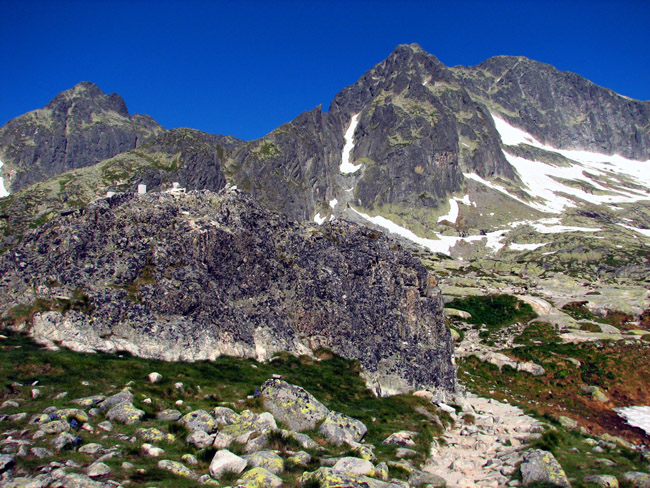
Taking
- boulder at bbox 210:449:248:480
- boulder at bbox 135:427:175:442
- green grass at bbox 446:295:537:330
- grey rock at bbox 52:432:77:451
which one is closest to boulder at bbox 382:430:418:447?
boulder at bbox 210:449:248:480

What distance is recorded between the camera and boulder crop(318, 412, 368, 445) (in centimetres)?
2124

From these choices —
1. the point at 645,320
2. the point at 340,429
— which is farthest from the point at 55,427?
the point at 645,320

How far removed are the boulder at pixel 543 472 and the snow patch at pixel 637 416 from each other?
2694 cm

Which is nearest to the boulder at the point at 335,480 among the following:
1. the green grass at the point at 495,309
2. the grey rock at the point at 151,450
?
the grey rock at the point at 151,450

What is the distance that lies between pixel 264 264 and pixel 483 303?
59.5 metres

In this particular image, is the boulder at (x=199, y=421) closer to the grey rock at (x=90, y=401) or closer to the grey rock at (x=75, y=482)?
the grey rock at (x=90, y=401)

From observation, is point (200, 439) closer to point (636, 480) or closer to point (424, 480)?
point (424, 480)

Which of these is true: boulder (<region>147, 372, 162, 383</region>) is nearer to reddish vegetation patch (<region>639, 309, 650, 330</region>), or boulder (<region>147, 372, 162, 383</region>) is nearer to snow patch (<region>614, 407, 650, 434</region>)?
snow patch (<region>614, 407, 650, 434</region>)

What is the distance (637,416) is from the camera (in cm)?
Result: 4291

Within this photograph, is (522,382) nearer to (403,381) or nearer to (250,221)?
(403,381)

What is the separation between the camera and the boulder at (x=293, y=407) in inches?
→ 879

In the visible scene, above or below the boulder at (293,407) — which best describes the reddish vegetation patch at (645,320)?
above

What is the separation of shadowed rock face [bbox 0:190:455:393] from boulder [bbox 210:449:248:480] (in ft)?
52.3

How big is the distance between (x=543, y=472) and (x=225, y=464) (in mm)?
14639
